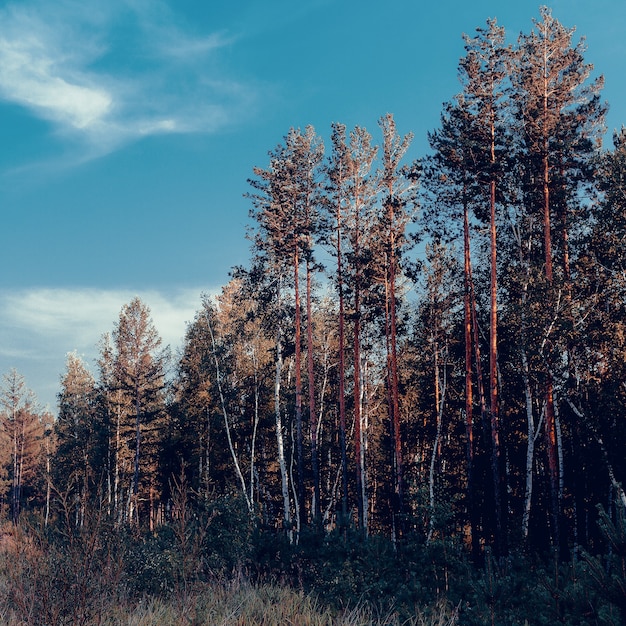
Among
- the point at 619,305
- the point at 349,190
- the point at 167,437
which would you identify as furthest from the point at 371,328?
the point at 167,437

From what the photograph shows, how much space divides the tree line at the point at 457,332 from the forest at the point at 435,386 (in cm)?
10

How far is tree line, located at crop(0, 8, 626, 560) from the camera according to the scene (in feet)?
56.9

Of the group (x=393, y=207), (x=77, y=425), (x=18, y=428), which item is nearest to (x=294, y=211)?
(x=393, y=207)

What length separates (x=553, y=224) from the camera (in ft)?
66.8

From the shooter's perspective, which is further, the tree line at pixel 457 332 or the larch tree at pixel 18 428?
the larch tree at pixel 18 428

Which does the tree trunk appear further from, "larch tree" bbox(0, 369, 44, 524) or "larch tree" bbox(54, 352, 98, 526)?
"larch tree" bbox(0, 369, 44, 524)

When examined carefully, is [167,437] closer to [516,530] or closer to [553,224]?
[516,530]

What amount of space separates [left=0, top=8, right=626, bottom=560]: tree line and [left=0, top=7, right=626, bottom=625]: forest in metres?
0.10

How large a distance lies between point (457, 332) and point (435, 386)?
9.29ft

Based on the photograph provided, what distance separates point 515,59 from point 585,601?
18825 millimetres

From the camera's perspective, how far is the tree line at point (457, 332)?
17.3m

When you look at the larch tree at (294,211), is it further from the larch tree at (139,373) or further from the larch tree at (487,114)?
the larch tree at (139,373)

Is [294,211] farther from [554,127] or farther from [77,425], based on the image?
[77,425]

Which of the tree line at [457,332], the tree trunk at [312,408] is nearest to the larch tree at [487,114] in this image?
the tree line at [457,332]
